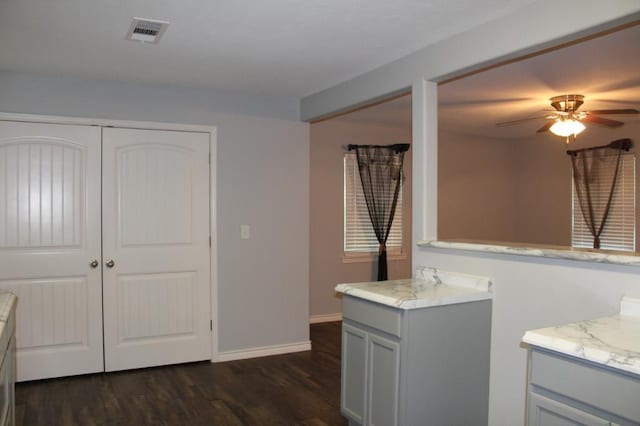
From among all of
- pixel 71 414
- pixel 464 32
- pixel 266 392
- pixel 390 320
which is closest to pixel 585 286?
pixel 390 320

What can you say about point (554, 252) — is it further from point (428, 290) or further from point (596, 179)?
point (596, 179)

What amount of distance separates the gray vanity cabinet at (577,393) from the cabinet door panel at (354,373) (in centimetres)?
111

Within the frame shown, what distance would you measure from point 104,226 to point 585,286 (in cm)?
346

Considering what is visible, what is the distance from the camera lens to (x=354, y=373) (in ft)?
9.85

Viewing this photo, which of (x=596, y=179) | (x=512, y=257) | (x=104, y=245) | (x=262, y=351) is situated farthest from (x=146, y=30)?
(x=596, y=179)

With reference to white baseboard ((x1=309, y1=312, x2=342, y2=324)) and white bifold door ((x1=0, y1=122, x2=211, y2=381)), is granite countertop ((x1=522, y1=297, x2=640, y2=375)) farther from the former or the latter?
white baseboard ((x1=309, y1=312, x2=342, y2=324))

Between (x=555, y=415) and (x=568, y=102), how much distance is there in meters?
3.72

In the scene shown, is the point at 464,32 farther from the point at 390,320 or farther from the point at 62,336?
the point at 62,336

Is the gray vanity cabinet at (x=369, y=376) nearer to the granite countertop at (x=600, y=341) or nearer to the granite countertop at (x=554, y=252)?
the granite countertop at (x=554, y=252)

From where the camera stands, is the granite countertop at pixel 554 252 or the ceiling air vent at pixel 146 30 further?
the ceiling air vent at pixel 146 30

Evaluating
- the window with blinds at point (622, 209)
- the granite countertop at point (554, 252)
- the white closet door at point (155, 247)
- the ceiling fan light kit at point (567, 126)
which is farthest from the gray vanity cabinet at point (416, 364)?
the window with blinds at point (622, 209)

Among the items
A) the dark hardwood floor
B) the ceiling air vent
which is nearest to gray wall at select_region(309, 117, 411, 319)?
the dark hardwood floor

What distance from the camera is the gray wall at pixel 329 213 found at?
6.21m

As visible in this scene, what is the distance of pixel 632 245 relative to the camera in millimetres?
6262
